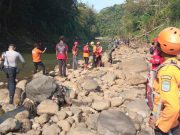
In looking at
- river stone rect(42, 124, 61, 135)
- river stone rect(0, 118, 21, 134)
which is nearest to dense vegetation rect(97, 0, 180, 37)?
river stone rect(42, 124, 61, 135)

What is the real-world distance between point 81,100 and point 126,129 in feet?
11.9

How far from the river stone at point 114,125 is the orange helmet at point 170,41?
14.5ft

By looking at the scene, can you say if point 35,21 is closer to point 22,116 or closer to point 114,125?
point 22,116

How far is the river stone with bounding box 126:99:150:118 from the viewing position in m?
9.02

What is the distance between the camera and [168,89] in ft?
9.99

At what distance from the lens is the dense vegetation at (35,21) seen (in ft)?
124

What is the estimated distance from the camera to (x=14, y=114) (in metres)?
8.52

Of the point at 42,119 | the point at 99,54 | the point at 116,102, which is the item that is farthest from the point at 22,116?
the point at 99,54

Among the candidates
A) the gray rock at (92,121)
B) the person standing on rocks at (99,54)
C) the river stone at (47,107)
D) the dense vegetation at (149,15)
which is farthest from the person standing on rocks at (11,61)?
the dense vegetation at (149,15)

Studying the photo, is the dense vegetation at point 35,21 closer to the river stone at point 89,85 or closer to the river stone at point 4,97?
the river stone at point 89,85

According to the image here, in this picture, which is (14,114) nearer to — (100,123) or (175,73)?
(100,123)

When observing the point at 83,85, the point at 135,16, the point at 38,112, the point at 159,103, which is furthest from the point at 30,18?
the point at 159,103

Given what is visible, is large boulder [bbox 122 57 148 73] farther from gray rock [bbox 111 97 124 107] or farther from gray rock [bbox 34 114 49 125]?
gray rock [bbox 34 114 49 125]

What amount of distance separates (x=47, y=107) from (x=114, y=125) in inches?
95.6
